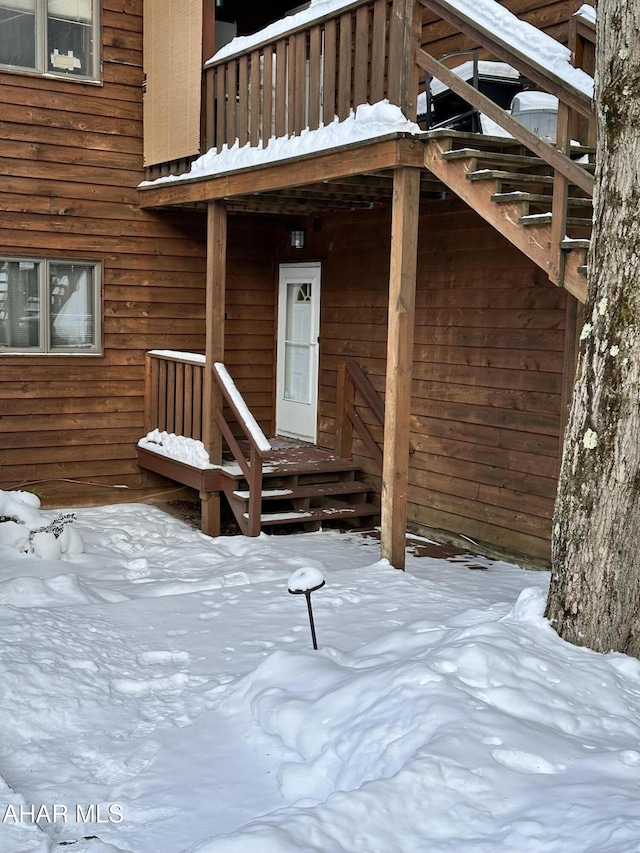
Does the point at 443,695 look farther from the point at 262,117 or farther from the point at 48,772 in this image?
the point at 262,117

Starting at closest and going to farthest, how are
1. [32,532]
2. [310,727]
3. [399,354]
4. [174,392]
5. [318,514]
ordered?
[310,727] → [399,354] → [32,532] → [318,514] → [174,392]

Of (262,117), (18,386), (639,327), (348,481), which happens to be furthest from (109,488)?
(639,327)

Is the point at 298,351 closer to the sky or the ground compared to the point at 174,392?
closer to the sky

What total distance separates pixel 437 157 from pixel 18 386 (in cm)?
532

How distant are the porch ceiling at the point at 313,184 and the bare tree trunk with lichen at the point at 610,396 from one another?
228 cm

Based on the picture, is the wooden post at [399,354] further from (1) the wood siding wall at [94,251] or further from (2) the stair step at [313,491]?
(1) the wood siding wall at [94,251]

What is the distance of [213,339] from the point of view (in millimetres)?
9359

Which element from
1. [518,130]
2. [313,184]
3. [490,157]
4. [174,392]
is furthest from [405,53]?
[174,392]

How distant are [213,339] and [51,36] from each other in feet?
11.8

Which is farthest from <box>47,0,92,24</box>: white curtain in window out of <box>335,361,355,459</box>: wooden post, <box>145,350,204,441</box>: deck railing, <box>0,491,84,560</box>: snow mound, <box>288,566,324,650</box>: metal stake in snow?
<box>288,566,324,650</box>: metal stake in snow

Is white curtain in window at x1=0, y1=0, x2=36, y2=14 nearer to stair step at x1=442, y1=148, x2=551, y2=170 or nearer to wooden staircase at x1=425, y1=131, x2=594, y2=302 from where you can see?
wooden staircase at x1=425, y1=131, x2=594, y2=302

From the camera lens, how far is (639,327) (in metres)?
4.32

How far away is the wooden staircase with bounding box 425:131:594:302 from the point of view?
18.0 feet

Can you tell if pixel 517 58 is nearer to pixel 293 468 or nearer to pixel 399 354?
pixel 399 354
